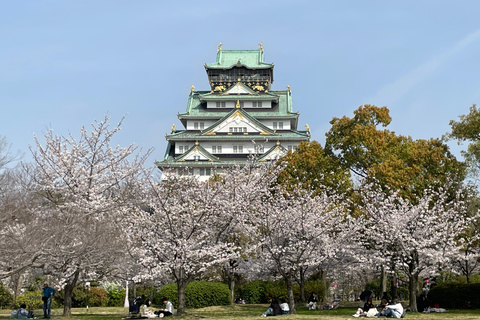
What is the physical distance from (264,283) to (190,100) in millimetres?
47145

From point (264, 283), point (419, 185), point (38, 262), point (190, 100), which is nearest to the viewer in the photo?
point (38, 262)

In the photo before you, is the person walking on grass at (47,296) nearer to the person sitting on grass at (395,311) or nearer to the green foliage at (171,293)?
the green foliage at (171,293)

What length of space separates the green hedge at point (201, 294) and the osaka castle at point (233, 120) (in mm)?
33689

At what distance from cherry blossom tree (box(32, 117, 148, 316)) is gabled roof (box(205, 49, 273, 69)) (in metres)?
56.5

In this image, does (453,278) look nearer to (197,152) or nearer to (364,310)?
(364,310)

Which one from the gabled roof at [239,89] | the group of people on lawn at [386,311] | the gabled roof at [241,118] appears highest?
the gabled roof at [239,89]

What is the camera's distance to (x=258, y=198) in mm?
24828

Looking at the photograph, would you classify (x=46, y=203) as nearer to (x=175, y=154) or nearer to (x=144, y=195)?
(x=144, y=195)

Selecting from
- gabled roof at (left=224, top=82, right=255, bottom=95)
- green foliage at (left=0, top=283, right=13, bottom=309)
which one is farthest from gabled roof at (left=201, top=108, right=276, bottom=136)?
green foliage at (left=0, top=283, right=13, bottom=309)

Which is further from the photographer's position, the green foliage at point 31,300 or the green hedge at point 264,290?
the green hedge at point 264,290

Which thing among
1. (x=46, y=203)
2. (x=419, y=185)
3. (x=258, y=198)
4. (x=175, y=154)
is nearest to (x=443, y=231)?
(x=419, y=185)

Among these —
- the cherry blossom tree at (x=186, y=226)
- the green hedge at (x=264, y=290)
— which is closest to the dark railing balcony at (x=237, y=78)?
the green hedge at (x=264, y=290)

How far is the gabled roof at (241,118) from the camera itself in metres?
71.1

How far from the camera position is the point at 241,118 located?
71938 mm
